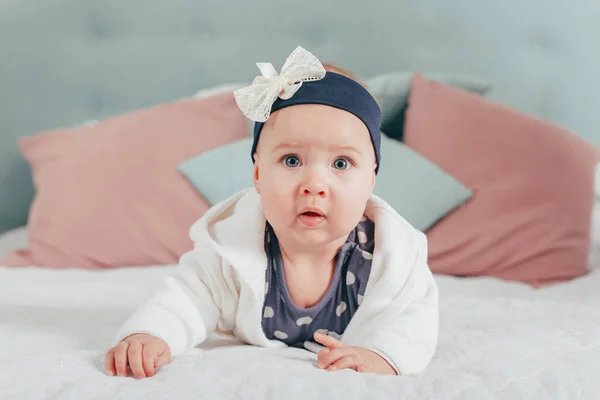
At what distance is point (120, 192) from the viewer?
168 centimetres

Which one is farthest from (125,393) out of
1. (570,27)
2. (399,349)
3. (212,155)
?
(570,27)

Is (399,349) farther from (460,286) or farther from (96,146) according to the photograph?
(96,146)

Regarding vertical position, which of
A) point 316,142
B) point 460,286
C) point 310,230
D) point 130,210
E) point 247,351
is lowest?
point 460,286

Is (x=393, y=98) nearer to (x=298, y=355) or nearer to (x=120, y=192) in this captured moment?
(x=120, y=192)

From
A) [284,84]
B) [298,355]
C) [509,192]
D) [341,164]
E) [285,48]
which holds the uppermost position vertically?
[284,84]

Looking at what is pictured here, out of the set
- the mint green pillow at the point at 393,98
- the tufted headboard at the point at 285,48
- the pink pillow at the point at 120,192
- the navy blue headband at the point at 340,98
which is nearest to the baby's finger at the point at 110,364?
the navy blue headband at the point at 340,98

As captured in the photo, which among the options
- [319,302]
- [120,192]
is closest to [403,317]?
[319,302]

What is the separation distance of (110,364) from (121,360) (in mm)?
18

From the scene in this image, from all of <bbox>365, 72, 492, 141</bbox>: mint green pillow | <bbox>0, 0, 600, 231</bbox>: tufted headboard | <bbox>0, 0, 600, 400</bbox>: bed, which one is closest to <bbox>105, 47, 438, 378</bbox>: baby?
<bbox>365, 72, 492, 141</bbox>: mint green pillow

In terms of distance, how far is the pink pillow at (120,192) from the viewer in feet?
5.34

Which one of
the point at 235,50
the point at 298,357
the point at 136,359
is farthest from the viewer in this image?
the point at 235,50

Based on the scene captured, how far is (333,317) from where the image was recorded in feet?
3.34

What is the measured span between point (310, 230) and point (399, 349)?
0.67 ft

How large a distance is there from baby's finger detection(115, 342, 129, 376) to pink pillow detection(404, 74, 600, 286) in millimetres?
916
